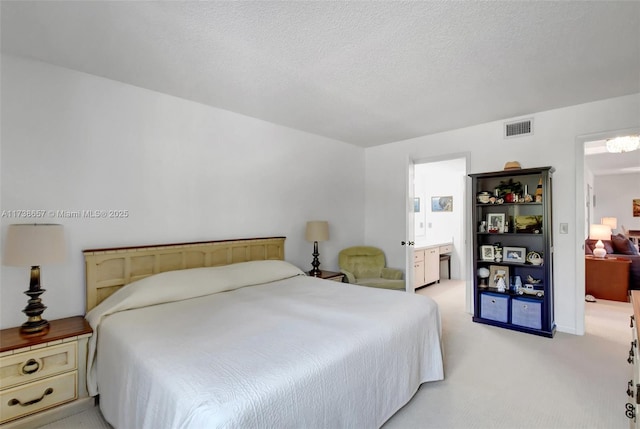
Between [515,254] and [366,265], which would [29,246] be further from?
[515,254]

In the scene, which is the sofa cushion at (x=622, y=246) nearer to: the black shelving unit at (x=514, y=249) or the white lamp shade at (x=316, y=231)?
the black shelving unit at (x=514, y=249)

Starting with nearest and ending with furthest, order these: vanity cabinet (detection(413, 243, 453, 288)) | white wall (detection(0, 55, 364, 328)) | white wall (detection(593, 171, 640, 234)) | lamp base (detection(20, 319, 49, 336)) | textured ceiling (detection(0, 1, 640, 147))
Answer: textured ceiling (detection(0, 1, 640, 147)) → lamp base (detection(20, 319, 49, 336)) → white wall (detection(0, 55, 364, 328)) → vanity cabinet (detection(413, 243, 453, 288)) → white wall (detection(593, 171, 640, 234))

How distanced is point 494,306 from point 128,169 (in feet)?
13.3

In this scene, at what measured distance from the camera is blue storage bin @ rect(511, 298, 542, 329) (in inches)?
129

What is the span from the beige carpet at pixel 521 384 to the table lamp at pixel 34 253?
68cm

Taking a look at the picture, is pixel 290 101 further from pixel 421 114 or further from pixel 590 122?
pixel 590 122

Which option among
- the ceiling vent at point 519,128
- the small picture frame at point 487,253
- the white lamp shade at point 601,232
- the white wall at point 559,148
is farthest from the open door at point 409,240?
the white lamp shade at point 601,232

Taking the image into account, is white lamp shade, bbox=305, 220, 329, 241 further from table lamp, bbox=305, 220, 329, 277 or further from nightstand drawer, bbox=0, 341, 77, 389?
nightstand drawer, bbox=0, 341, 77, 389

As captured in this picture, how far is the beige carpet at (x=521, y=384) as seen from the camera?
1.93 m

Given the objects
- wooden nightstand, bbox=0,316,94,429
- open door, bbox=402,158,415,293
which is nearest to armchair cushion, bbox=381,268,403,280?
open door, bbox=402,158,415,293

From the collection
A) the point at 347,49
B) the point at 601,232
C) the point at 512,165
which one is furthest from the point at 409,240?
the point at 601,232

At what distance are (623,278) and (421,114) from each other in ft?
12.9

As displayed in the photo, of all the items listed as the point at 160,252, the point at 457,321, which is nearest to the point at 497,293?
the point at 457,321

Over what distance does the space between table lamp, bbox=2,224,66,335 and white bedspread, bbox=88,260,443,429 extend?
1.15 ft
